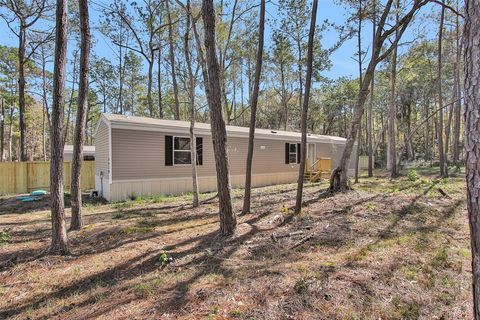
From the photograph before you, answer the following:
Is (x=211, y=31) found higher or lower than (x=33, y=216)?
higher

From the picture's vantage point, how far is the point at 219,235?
16.8 feet

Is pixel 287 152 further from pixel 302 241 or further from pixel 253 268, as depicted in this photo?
pixel 253 268

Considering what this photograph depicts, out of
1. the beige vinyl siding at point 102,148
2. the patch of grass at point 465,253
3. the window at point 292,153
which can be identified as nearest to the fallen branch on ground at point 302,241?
the patch of grass at point 465,253

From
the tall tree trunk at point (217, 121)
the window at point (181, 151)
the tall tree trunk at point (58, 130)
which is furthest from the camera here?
the window at point (181, 151)

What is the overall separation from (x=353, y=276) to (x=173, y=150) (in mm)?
8568

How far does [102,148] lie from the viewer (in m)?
10.7

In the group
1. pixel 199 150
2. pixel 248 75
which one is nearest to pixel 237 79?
pixel 248 75

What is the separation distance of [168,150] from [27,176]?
22.7 feet

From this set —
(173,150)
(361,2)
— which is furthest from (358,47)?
(173,150)

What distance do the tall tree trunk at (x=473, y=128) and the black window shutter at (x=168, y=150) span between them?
994 cm

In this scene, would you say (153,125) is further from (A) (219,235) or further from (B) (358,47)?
(B) (358,47)

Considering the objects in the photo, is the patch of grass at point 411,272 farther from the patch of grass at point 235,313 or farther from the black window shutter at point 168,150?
the black window shutter at point 168,150

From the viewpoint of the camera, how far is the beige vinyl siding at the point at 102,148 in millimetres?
10008

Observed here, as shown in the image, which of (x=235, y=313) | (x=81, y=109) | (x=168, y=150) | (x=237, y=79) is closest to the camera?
(x=235, y=313)
